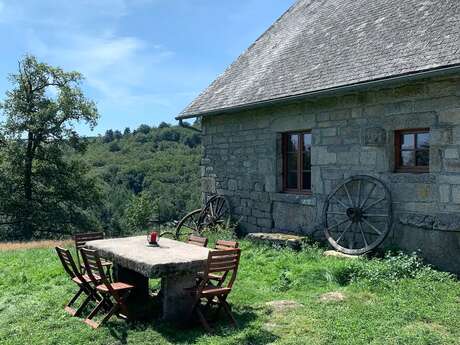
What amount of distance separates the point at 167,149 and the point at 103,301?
Result: 66.9 m

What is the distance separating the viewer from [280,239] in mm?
9203

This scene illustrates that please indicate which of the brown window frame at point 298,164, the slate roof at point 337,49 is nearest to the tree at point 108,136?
the slate roof at point 337,49

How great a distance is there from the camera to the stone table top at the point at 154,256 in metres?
5.11

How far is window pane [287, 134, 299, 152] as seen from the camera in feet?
33.1

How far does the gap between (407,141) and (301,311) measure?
3.88 m

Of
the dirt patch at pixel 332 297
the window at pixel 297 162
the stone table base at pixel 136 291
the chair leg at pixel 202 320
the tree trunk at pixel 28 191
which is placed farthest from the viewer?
the tree trunk at pixel 28 191

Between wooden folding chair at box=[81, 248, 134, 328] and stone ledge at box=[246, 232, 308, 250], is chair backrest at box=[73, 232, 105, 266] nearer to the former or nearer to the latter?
wooden folding chair at box=[81, 248, 134, 328]

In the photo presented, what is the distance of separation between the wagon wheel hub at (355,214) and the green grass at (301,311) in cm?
96

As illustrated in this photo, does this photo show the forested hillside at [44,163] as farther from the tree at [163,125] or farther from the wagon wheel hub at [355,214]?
the tree at [163,125]

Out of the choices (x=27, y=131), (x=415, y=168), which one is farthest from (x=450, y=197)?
(x=27, y=131)

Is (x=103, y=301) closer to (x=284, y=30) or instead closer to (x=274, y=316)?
(x=274, y=316)

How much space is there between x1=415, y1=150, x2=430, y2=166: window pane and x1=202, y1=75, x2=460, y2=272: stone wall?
0.85ft

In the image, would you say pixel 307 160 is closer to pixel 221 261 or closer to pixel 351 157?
pixel 351 157

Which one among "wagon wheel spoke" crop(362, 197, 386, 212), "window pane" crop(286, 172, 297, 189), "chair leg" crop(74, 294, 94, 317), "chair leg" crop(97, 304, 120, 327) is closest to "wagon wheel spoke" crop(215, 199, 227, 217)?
"window pane" crop(286, 172, 297, 189)
